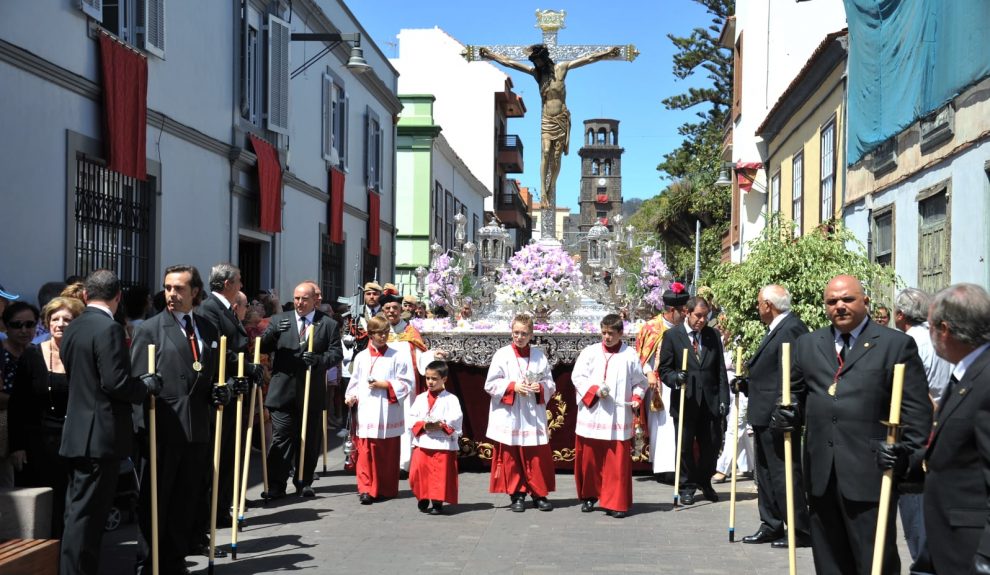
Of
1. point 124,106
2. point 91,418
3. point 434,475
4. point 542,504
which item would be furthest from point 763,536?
point 124,106

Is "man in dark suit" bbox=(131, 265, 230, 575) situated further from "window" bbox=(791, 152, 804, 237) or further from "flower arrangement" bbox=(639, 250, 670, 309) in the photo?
"window" bbox=(791, 152, 804, 237)

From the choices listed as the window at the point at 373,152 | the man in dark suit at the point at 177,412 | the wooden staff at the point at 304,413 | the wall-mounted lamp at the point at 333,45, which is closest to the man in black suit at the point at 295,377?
the wooden staff at the point at 304,413

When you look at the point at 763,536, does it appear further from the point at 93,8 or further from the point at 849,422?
the point at 93,8

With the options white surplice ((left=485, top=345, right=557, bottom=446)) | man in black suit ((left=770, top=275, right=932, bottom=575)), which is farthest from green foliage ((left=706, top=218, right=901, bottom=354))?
man in black suit ((left=770, top=275, right=932, bottom=575))

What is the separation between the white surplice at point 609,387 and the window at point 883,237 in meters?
6.60

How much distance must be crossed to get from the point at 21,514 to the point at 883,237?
12697mm

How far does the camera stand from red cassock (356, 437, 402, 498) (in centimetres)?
1028

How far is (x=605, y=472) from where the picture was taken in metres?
9.84

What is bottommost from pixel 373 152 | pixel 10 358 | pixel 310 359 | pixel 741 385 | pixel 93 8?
pixel 741 385

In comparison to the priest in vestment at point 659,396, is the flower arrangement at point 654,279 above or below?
above

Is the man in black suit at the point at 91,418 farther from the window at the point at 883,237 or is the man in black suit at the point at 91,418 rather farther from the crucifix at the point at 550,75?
the window at the point at 883,237

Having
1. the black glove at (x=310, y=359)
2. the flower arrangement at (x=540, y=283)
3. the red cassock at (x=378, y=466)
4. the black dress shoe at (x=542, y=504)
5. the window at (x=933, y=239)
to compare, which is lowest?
the black dress shoe at (x=542, y=504)

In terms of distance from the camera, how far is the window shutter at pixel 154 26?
13.4 meters

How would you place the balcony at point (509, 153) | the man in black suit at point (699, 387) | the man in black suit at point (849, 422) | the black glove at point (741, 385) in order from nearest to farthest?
the man in black suit at point (849, 422) → the black glove at point (741, 385) → the man in black suit at point (699, 387) → the balcony at point (509, 153)
